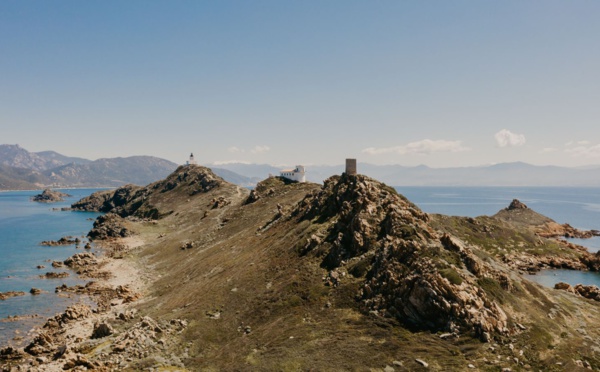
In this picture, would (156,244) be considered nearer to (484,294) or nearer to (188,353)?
(188,353)

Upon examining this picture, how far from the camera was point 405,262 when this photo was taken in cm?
4662

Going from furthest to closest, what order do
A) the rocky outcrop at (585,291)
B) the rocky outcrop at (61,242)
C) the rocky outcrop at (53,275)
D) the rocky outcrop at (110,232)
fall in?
the rocky outcrop at (110,232) < the rocky outcrop at (61,242) < the rocky outcrop at (53,275) < the rocky outcrop at (585,291)

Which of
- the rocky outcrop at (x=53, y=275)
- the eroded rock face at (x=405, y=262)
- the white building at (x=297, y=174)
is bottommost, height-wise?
the rocky outcrop at (x=53, y=275)

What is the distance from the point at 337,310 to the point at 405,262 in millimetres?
11154

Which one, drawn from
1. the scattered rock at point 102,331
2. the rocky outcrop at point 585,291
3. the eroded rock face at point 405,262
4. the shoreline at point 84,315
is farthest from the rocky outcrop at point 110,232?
the rocky outcrop at point 585,291

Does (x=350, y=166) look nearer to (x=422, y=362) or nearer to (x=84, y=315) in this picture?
(x=422, y=362)

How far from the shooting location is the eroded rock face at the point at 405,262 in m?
39.6

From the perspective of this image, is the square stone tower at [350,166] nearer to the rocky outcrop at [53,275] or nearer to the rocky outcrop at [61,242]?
the rocky outcrop at [53,275]

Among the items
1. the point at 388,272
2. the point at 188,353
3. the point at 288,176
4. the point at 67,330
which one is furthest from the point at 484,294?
the point at 288,176

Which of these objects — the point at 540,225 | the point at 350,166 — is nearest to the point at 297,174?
the point at 350,166

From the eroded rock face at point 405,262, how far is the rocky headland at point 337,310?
17 cm

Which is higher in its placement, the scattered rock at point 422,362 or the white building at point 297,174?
the white building at point 297,174

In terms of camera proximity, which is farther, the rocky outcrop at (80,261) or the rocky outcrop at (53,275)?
the rocky outcrop at (80,261)

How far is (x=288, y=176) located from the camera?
159m
